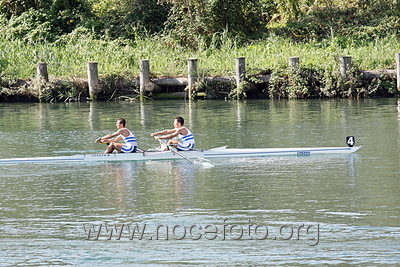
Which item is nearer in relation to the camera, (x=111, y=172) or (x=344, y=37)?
(x=111, y=172)

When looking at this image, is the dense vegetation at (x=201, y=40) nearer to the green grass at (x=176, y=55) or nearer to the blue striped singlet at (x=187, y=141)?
the green grass at (x=176, y=55)

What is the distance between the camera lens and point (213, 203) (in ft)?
41.7

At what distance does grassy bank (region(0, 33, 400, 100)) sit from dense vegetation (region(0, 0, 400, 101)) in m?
0.05

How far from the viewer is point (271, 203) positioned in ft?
41.2

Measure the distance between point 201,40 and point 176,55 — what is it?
1.63 metres

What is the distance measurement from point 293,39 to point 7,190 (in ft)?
71.8

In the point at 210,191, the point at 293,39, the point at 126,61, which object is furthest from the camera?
the point at 293,39

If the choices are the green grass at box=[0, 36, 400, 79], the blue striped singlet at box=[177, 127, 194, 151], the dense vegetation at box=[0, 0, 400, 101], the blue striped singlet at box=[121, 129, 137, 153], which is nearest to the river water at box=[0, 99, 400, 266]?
the blue striped singlet at box=[121, 129, 137, 153]

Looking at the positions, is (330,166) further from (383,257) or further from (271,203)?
(383,257)

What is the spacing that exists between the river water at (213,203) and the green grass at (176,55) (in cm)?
749

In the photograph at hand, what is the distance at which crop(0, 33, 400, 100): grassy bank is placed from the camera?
28.9 meters

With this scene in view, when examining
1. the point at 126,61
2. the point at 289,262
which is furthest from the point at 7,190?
the point at 126,61

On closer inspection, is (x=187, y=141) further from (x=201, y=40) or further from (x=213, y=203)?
(x=201, y=40)

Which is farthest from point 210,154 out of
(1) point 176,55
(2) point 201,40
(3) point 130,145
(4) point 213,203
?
(2) point 201,40
